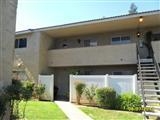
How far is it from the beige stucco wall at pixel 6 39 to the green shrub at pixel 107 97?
838 centimetres

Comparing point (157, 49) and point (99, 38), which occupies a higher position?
point (99, 38)

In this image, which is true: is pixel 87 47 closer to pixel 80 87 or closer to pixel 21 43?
pixel 80 87

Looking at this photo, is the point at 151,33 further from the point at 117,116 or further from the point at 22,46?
the point at 22,46

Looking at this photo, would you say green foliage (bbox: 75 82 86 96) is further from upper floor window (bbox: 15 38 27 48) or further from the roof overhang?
upper floor window (bbox: 15 38 27 48)

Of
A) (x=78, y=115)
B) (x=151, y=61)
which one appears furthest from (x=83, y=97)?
(x=151, y=61)

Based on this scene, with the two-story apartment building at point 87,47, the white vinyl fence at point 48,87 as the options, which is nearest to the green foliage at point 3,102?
the white vinyl fence at point 48,87

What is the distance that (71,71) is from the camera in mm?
23266

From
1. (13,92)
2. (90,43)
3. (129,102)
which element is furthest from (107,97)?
(90,43)

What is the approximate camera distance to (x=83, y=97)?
16.9m

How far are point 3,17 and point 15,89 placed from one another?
231cm

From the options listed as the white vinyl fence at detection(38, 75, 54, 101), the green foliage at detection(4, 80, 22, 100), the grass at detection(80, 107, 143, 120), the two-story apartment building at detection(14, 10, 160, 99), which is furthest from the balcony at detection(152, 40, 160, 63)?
the green foliage at detection(4, 80, 22, 100)

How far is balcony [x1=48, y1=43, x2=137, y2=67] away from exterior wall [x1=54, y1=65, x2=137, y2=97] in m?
1.31

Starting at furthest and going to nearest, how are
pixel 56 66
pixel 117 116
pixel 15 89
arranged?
pixel 56 66 → pixel 117 116 → pixel 15 89

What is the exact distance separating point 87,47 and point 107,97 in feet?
24.9
